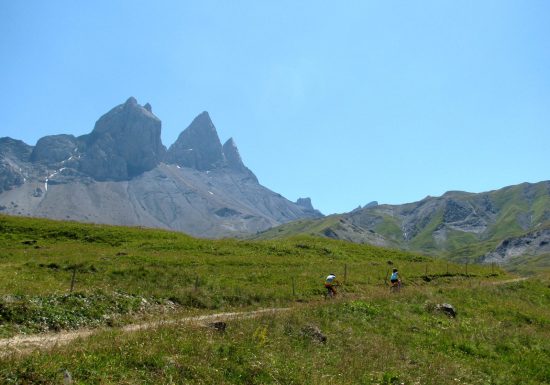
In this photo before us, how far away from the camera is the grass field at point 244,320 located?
1541 cm

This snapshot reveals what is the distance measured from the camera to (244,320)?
2159cm

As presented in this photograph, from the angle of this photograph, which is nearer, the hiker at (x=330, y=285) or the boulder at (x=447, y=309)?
the boulder at (x=447, y=309)

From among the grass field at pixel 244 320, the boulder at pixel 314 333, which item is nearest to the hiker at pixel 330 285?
the grass field at pixel 244 320

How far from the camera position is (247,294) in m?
32.6

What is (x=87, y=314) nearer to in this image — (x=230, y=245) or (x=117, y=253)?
(x=117, y=253)

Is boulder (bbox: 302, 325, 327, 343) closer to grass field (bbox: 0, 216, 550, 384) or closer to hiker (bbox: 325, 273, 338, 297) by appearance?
grass field (bbox: 0, 216, 550, 384)

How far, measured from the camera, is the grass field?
50.5 ft

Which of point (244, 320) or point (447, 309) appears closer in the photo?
point (244, 320)

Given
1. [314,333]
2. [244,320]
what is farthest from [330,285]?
[244,320]

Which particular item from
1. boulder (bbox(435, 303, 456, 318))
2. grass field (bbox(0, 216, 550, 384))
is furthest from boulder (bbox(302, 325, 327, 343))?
boulder (bbox(435, 303, 456, 318))

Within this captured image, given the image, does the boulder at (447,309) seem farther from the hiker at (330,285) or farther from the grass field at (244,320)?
the hiker at (330,285)

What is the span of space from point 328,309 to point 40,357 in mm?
16922

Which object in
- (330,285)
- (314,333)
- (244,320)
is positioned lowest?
(314,333)

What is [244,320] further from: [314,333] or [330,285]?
[330,285]
